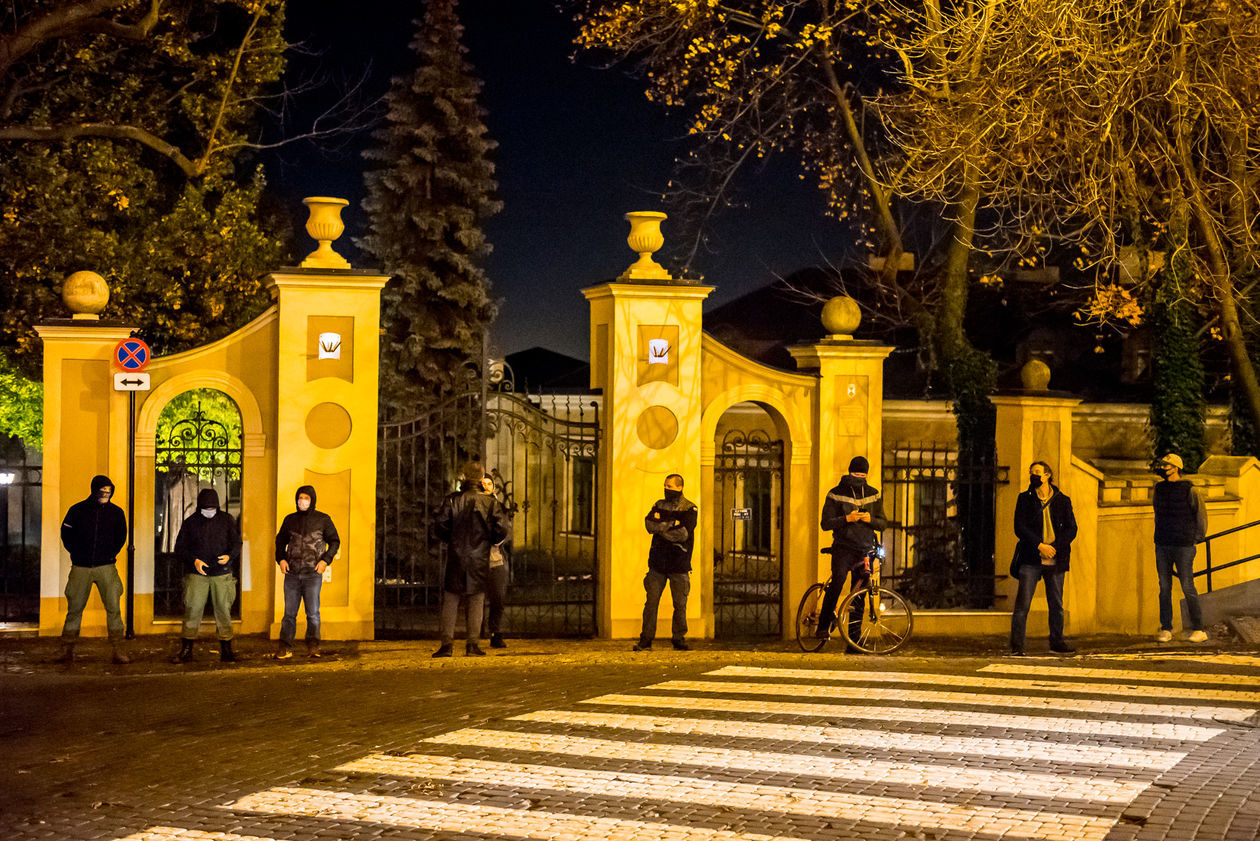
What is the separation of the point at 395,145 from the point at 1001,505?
68.6 feet

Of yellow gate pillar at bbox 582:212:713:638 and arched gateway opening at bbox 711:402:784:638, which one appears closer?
yellow gate pillar at bbox 582:212:713:638

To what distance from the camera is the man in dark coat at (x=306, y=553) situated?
13.4m

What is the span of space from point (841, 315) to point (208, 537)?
7.20 meters

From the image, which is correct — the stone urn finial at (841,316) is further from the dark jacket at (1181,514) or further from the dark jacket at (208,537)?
the dark jacket at (208,537)

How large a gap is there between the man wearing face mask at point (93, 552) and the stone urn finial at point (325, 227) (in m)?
3.19

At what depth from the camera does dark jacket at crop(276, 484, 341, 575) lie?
13336 mm

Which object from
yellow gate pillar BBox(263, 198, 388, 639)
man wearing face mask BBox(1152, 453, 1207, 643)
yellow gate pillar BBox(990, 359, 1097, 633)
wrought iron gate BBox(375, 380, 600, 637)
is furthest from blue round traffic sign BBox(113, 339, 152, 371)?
man wearing face mask BBox(1152, 453, 1207, 643)

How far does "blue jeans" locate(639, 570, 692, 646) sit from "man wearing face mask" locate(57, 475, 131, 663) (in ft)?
15.4

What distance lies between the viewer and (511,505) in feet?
48.9

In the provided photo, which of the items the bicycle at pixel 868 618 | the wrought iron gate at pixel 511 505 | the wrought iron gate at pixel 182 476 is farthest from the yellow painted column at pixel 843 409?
the wrought iron gate at pixel 182 476

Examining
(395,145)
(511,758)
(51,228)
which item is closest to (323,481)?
(511,758)

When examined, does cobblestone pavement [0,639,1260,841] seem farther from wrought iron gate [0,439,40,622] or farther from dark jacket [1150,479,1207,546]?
wrought iron gate [0,439,40,622]

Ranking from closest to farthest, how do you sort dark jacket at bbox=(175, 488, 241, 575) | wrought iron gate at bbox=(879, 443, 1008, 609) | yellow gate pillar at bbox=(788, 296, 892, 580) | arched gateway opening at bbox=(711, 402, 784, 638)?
dark jacket at bbox=(175, 488, 241, 575) < arched gateway opening at bbox=(711, 402, 784, 638) < yellow gate pillar at bbox=(788, 296, 892, 580) < wrought iron gate at bbox=(879, 443, 1008, 609)

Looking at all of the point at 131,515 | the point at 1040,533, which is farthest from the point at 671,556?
the point at 131,515
